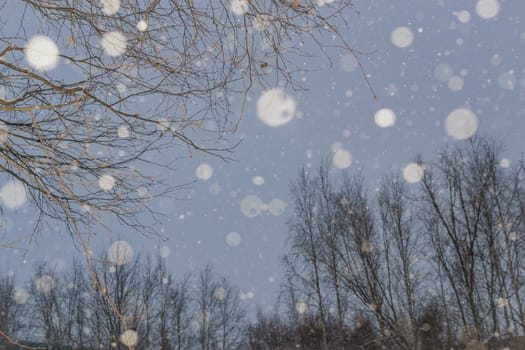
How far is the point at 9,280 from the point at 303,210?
20.3m

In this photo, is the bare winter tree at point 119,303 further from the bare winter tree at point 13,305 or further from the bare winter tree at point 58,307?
the bare winter tree at point 13,305

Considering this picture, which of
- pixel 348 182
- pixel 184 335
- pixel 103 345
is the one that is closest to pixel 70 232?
pixel 348 182

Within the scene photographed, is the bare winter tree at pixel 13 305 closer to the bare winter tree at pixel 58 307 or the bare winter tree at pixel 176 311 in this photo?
the bare winter tree at pixel 58 307

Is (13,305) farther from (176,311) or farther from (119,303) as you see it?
(119,303)

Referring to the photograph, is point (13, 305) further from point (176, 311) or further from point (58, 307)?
point (176, 311)

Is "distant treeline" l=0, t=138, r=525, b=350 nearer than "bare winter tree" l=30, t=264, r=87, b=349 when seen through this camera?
Yes

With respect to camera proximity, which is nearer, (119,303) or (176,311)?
(119,303)

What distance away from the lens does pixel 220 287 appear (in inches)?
1385

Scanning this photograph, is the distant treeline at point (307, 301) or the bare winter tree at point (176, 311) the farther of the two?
the bare winter tree at point (176, 311)

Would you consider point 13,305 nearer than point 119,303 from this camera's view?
No

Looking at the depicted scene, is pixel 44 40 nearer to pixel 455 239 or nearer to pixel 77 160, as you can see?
pixel 77 160

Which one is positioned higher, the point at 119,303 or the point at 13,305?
the point at 13,305

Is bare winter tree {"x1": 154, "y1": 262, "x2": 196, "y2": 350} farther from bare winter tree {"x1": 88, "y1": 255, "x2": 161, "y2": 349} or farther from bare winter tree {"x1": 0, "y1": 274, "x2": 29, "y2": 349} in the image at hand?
bare winter tree {"x1": 0, "y1": 274, "x2": 29, "y2": 349}

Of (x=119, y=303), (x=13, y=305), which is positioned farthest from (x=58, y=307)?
(x=119, y=303)
